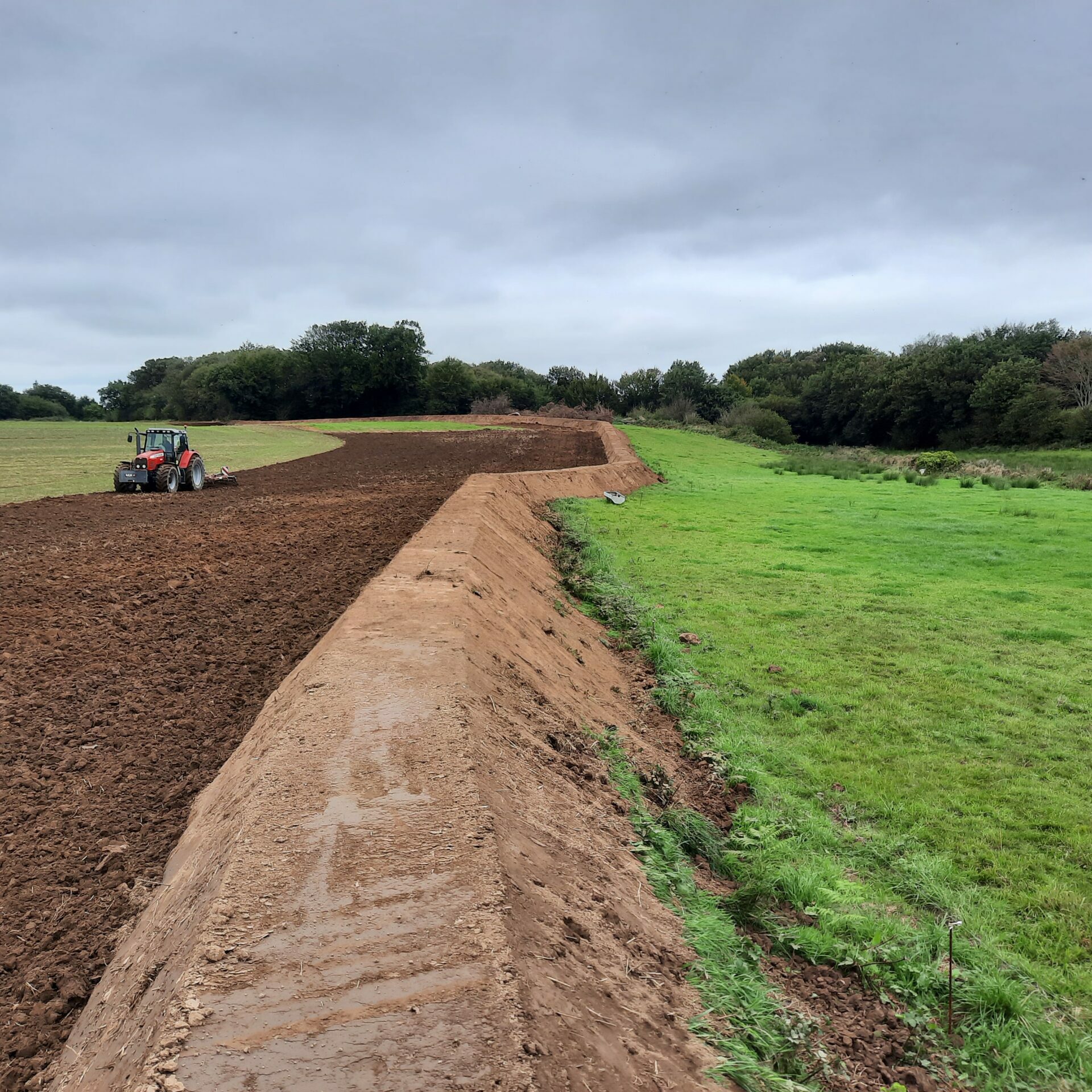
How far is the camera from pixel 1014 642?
29.7 ft

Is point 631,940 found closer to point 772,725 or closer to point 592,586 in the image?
point 772,725

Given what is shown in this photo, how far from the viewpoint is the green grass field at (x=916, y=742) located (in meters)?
3.73

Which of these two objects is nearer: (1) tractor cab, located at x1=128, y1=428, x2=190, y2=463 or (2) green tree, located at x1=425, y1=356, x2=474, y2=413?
(1) tractor cab, located at x1=128, y1=428, x2=190, y2=463

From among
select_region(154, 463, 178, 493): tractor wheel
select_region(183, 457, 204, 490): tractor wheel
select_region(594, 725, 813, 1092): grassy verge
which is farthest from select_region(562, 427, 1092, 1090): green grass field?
select_region(183, 457, 204, 490): tractor wheel

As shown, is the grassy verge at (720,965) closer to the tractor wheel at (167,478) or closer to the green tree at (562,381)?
the tractor wheel at (167,478)

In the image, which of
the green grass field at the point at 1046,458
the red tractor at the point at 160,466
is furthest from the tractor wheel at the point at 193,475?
the green grass field at the point at 1046,458

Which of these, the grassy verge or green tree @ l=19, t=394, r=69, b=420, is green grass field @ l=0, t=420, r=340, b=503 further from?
green tree @ l=19, t=394, r=69, b=420

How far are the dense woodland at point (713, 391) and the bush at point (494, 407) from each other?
7.3 inches

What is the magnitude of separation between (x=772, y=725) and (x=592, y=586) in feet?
15.8

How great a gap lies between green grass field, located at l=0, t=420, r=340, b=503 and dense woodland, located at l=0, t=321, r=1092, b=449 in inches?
730

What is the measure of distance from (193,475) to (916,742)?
20.4m

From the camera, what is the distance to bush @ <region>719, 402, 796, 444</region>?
70.9 m

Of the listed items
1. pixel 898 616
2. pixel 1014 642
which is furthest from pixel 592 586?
pixel 1014 642

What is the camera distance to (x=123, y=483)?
19.9 meters
